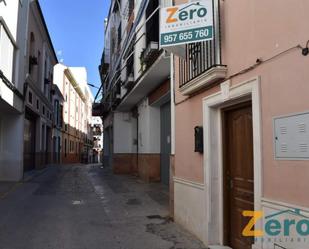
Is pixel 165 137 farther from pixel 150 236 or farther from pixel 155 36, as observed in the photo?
pixel 150 236

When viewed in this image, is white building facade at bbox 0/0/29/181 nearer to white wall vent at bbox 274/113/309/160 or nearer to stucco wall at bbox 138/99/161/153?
stucco wall at bbox 138/99/161/153

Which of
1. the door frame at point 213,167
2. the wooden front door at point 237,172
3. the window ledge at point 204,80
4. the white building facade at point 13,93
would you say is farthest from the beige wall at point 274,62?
the white building facade at point 13,93

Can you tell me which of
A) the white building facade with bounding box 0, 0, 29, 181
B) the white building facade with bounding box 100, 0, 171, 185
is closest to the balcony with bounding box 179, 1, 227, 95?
the white building facade with bounding box 100, 0, 171, 185

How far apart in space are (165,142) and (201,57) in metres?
7.94

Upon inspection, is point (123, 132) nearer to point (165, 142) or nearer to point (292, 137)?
point (165, 142)

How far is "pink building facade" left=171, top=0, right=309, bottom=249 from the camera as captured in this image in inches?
156

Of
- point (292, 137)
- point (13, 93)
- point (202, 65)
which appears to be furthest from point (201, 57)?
point (13, 93)

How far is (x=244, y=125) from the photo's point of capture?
5.59 meters

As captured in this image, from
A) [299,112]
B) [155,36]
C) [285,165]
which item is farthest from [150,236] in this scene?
[155,36]

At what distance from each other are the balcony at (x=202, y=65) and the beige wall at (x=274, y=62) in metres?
0.10

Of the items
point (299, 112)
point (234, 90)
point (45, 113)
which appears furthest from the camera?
point (45, 113)

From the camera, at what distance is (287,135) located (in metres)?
4.07

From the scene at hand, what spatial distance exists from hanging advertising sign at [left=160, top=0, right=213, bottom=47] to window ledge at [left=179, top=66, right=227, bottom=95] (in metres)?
0.50

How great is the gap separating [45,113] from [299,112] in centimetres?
2279
